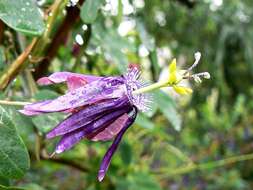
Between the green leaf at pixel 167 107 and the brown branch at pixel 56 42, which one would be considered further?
the green leaf at pixel 167 107

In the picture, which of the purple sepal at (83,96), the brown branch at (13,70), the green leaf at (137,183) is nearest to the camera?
the purple sepal at (83,96)

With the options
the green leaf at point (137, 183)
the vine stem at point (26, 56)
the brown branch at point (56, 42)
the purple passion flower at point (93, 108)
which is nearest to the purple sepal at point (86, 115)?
the purple passion flower at point (93, 108)

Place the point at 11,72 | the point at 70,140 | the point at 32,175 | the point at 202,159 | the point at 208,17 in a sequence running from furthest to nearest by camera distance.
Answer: the point at 208,17
the point at 202,159
the point at 32,175
the point at 11,72
the point at 70,140

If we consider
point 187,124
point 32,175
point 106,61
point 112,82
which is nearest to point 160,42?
point 187,124

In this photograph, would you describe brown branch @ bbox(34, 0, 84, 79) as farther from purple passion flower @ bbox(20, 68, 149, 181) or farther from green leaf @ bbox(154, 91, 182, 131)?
purple passion flower @ bbox(20, 68, 149, 181)

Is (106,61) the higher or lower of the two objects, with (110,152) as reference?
lower

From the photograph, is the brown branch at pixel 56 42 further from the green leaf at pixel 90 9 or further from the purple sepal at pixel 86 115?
the purple sepal at pixel 86 115

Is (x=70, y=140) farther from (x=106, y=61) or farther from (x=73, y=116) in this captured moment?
(x=106, y=61)
